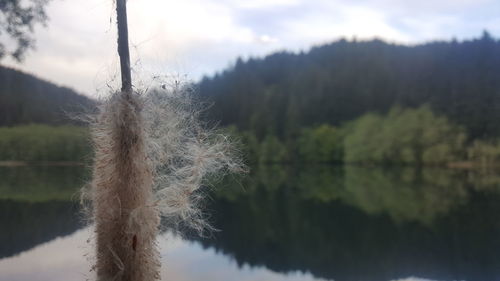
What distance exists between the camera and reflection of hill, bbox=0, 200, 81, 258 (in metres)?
13.9

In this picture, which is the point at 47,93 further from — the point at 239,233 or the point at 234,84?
the point at 234,84

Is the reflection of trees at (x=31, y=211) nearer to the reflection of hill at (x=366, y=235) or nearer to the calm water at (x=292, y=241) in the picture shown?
the calm water at (x=292, y=241)

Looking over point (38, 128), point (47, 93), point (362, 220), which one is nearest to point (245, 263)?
point (362, 220)

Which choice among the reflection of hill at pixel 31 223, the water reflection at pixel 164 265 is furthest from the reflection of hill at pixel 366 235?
the reflection of hill at pixel 31 223

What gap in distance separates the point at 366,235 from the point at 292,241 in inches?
98.1

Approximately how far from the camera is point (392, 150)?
74.7 metres

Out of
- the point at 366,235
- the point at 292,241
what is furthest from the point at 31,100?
the point at 366,235

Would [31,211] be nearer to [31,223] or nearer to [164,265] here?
[31,223]

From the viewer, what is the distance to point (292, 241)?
1652cm

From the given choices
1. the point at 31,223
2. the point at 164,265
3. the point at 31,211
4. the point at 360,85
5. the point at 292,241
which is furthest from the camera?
the point at 360,85

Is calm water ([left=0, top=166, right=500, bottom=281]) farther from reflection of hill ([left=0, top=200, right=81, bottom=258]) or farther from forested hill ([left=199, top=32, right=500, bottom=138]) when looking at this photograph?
forested hill ([left=199, top=32, right=500, bottom=138])

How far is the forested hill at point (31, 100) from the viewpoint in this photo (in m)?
16.0

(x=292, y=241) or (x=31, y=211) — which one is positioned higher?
(x=31, y=211)

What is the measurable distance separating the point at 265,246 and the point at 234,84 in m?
78.6
